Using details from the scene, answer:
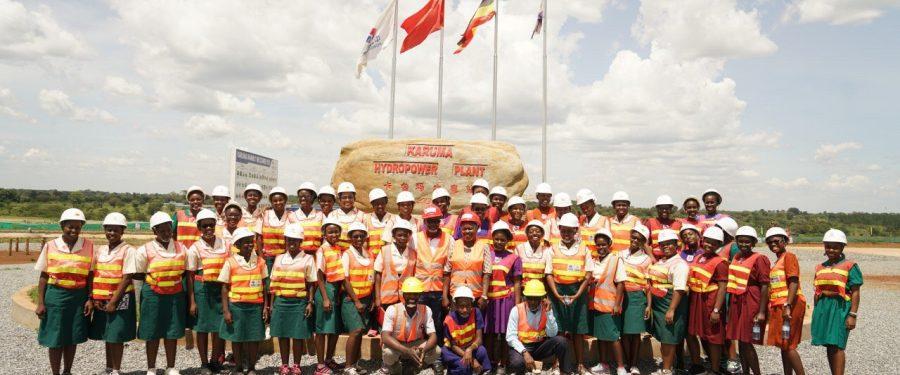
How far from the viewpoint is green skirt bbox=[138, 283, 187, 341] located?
18.3 ft

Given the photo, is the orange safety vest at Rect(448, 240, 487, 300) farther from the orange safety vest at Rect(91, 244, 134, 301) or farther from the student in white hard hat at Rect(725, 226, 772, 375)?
the orange safety vest at Rect(91, 244, 134, 301)

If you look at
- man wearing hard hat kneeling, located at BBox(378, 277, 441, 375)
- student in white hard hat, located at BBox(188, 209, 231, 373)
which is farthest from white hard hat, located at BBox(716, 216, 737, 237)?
student in white hard hat, located at BBox(188, 209, 231, 373)

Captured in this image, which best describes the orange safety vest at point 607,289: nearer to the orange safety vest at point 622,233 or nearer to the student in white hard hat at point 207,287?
the orange safety vest at point 622,233

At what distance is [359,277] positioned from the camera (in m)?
6.01

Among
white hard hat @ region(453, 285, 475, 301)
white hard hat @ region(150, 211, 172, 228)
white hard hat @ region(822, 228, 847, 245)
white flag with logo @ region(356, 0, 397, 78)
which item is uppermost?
white flag with logo @ region(356, 0, 397, 78)

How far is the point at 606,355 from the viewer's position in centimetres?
612

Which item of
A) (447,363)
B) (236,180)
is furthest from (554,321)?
(236,180)

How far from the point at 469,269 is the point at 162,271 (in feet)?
9.93

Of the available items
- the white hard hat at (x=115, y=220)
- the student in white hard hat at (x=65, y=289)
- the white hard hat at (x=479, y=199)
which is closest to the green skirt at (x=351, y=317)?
the white hard hat at (x=479, y=199)

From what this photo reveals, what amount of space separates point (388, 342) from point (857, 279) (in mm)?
4534

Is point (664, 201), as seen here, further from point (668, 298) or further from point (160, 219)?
point (160, 219)

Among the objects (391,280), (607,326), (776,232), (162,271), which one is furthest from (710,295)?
(162,271)

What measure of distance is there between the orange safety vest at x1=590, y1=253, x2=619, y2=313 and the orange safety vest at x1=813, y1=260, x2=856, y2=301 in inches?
73.9

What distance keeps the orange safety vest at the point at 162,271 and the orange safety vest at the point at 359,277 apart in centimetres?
168
